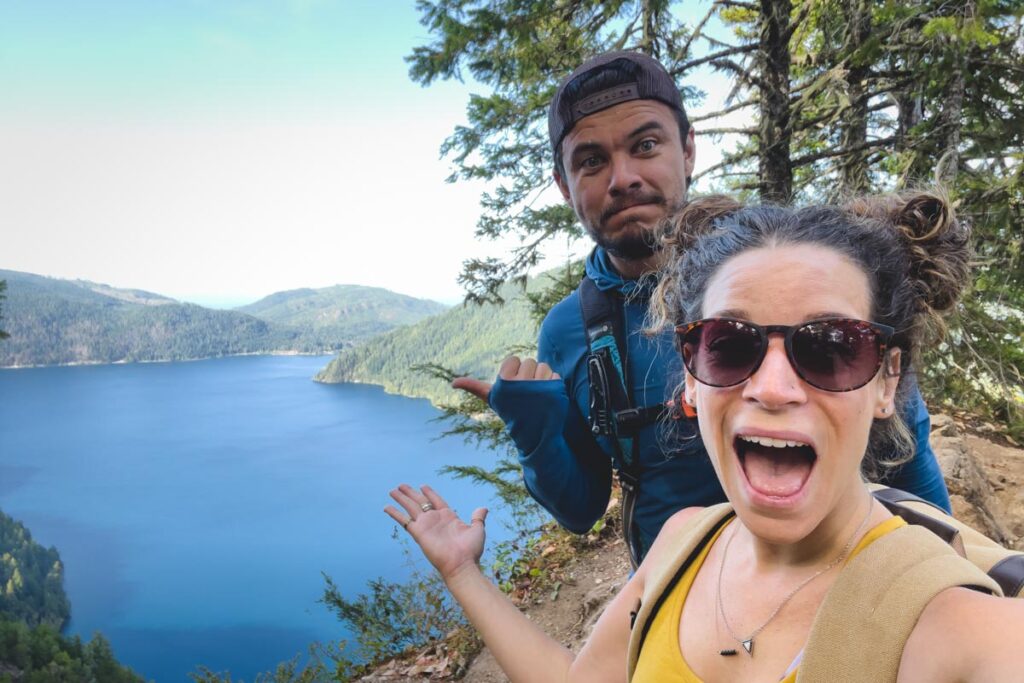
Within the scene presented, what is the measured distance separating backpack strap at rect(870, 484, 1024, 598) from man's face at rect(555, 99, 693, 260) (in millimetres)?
781

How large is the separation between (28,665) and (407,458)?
95.8 ft

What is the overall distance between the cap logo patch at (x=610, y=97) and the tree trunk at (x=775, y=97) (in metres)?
3.81

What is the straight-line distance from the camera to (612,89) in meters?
1.47

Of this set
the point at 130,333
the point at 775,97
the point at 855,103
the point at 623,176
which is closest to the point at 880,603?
the point at 623,176

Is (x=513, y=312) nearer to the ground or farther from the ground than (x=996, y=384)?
farther from the ground

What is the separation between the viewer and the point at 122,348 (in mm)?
114812

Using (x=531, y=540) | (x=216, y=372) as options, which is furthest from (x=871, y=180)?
(x=216, y=372)

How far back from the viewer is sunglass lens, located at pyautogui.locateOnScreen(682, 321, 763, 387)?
0.85 metres

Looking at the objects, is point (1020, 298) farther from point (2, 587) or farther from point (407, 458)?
point (2, 587)

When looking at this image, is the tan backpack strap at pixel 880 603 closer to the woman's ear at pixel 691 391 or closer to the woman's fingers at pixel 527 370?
the woman's ear at pixel 691 391

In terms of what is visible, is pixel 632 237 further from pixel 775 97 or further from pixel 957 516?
pixel 775 97

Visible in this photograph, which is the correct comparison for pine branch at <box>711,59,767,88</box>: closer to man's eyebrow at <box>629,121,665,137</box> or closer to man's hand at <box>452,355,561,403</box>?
man's eyebrow at <box>629,121,665,137</box>

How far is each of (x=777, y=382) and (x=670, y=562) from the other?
396mm

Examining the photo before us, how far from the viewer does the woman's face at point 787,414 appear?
0.78m
